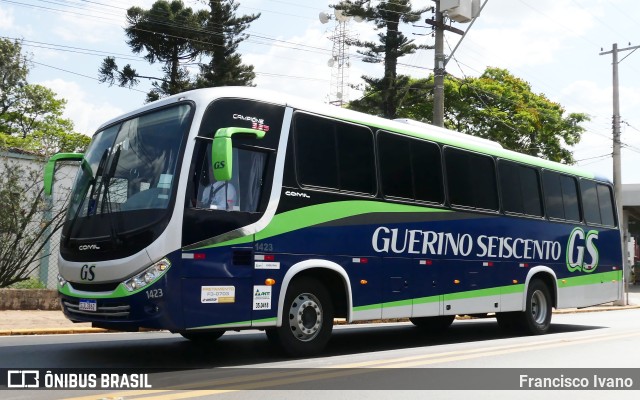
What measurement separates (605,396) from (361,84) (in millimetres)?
38227

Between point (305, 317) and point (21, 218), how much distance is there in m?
9.59

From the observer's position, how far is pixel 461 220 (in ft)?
41.7

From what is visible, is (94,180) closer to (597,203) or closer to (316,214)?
(316,214)

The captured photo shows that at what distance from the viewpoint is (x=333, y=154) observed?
34.0ft

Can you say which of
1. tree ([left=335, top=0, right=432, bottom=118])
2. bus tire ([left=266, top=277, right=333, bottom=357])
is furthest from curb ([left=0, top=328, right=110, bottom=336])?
tree ([left=335, top=0, right=432, bottom=118])

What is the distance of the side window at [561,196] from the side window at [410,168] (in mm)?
4080

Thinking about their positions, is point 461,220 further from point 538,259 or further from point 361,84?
point 361,84

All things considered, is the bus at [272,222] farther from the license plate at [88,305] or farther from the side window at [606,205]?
the side window at [606,205]

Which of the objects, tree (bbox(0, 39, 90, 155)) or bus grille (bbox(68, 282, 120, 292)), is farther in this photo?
tree (bbox(0, 39, 90, 155))

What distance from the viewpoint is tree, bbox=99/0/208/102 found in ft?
129

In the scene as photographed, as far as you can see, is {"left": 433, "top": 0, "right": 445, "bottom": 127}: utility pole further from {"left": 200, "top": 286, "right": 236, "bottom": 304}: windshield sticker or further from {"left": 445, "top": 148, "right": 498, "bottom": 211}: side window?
→ {"left": 200, "top": 286, "right": 236, "bottom": 304}: windshield sticker

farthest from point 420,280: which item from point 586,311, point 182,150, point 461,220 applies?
point 586,311

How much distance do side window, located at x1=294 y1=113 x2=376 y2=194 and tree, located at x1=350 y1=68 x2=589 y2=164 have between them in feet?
140

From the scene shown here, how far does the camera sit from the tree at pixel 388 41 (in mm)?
42531
